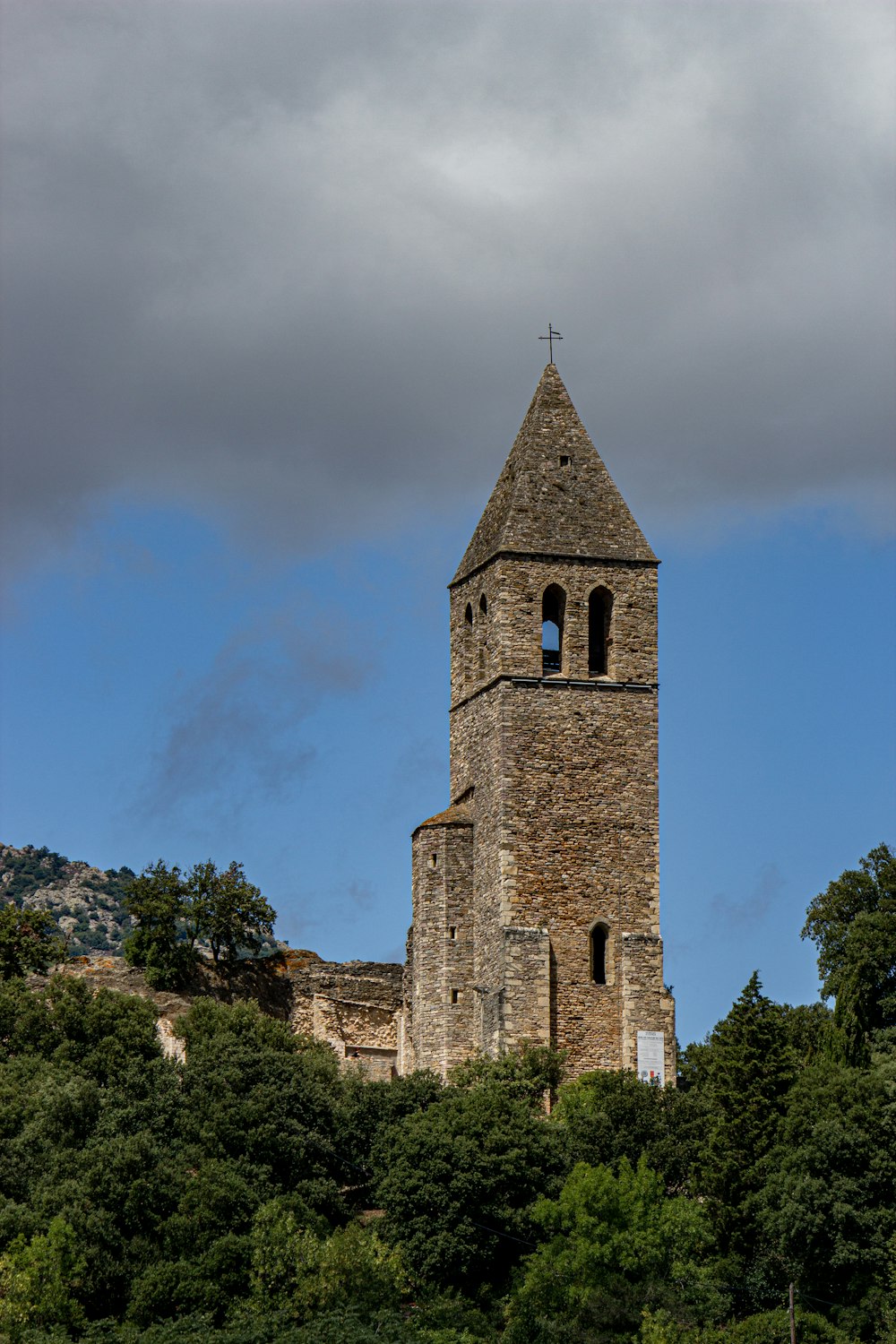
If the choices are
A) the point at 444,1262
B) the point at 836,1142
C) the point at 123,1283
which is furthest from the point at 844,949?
the point at 123,1283

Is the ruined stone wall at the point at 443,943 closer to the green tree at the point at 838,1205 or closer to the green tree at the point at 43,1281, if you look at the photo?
the green tree at the point at 838,1205

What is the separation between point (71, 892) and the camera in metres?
169

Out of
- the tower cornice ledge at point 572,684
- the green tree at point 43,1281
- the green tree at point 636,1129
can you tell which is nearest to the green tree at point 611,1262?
the green tree at point 636,1129

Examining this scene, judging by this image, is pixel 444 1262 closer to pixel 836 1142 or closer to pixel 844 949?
pixel 836 1142

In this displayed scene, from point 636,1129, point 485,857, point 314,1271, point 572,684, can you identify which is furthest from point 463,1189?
point 572,684

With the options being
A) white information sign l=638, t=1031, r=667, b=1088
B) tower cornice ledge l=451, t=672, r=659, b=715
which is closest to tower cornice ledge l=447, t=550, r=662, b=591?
tower cornice ledge l=451, t=672, r=659, b=715

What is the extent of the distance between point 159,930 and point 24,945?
11.6 ft

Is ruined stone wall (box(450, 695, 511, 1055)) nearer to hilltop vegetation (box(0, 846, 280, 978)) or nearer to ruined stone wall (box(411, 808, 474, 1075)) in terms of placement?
ruined stone wall (box(411, 808, 474, 1075))

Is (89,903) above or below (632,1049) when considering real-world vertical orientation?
above

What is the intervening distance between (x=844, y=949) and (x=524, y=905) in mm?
8727

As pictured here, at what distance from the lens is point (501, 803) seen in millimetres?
61656

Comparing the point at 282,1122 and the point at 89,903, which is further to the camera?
the point at 89,903

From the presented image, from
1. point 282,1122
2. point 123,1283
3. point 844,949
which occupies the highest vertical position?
point 844,949

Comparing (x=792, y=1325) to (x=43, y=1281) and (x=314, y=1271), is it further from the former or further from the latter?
(x=43, y=1281)
